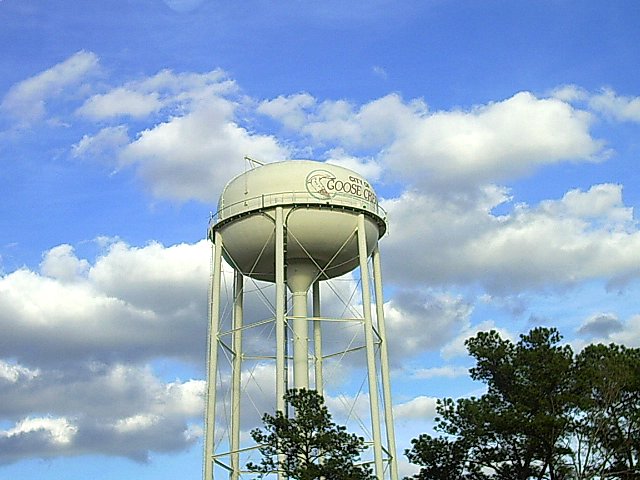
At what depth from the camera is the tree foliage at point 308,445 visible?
79.0 feet

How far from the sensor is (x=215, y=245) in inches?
1156

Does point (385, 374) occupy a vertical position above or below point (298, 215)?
below

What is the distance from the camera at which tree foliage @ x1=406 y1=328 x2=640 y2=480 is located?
2755 cm

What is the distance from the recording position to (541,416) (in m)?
26.8

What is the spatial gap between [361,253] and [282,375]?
4621 mm

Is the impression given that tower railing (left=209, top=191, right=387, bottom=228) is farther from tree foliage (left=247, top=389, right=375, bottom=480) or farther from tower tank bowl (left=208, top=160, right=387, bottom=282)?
tree foliage (left=247, top=389, right=375, bottom=480)

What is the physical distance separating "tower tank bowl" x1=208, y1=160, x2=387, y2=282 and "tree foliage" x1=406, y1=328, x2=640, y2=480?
6.23 meters

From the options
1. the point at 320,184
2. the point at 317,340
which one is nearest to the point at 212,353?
the point at 317,340

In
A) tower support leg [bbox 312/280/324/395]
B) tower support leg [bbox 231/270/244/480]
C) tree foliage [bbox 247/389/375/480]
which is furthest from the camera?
tower support leg [bbox 312/280/324/395]

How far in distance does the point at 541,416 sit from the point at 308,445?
7.52m

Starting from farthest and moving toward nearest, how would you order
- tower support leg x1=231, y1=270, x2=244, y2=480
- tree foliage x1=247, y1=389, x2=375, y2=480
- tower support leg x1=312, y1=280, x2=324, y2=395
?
tower support leg x1=312, y1=280, x2=324, y2=395, tower support leg x1=231, y1=270, x2=244, y2=480, tree foliage x1=247, y1=389, x2=375, y2=480

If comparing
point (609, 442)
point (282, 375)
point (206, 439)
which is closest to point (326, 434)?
point (282, 375)

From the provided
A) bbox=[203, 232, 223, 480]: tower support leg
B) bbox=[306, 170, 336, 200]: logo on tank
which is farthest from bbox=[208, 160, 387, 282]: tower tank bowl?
bbox=[203, 232, 223, 480]: tower support leg

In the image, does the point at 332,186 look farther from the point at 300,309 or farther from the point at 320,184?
the point at 300,309
